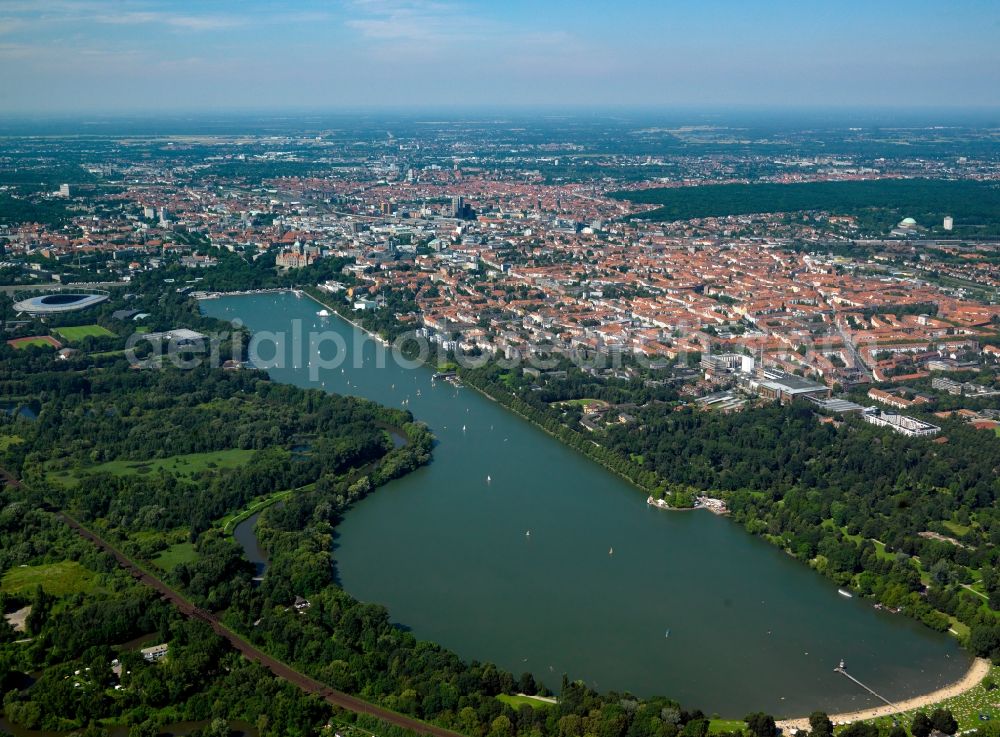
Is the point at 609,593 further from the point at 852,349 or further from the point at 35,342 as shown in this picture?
the point at 35,342

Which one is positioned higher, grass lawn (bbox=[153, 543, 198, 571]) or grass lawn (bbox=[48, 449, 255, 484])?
grass lawn (bbox=[48, 449, 255, 484])

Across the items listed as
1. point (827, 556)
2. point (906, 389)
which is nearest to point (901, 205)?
point (906, 389)

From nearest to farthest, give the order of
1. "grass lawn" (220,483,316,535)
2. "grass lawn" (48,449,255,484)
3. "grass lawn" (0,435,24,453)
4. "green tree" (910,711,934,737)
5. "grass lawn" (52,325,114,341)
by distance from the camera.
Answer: "green tree" (910,711,934,737), "grass lawn" (220,483,316,535), "grass lawn" (48,449,255,484), "grass lawn" (0,435,24,453), "grass lawn" (52,325,114,341)

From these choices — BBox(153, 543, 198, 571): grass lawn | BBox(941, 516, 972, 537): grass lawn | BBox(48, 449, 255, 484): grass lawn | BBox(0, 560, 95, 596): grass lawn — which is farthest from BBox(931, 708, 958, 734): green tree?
BBox(48, 449, 255, 484): grass lawn

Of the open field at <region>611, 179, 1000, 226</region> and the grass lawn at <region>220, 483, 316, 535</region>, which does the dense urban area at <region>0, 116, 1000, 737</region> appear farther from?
the open field at <region>611, 179, 1000, 226</region>

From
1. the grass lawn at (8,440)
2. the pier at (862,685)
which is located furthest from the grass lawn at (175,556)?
the pier at (862,685)

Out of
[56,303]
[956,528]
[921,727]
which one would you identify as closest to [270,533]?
[921,727]

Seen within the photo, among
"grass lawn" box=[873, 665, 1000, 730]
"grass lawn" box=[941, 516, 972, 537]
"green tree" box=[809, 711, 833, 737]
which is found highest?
"grass lawn" box=[941, 516, 972, 537]
